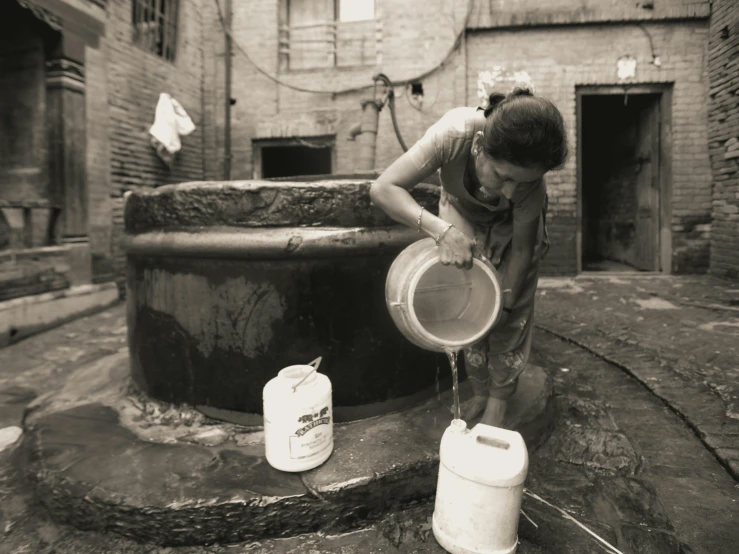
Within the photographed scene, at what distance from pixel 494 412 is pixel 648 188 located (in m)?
6.67

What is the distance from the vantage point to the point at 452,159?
5.28ft

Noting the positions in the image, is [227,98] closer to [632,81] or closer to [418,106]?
[418,106]

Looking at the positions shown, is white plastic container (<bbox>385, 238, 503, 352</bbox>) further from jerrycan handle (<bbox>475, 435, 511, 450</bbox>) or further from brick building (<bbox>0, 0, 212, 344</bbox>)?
brick building (<bbox>0, 0, 212, 344</bbox>)

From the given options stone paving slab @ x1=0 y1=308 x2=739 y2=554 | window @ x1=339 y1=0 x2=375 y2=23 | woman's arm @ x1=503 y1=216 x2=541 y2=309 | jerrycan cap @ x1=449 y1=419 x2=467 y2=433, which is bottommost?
stone paving slab @ x1=0 y1=308 x2=739 y2=554

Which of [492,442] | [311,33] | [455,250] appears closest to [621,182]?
[311,33]

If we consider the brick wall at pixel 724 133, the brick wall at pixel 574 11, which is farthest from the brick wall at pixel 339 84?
the brick wall at pixel 724 133

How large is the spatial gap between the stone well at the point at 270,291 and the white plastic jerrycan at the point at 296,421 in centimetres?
33

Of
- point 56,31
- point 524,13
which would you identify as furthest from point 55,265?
point 524,13

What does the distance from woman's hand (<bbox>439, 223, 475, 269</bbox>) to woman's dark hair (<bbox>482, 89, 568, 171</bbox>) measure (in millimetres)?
268

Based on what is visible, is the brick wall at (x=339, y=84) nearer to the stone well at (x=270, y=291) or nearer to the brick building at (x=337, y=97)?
the brick building at (x=337, y=97)

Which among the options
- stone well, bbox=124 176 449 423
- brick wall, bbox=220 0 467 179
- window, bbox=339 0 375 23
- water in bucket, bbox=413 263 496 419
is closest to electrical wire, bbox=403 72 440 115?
brick wall, bbox=220 0 467 179

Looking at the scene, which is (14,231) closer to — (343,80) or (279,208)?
(279,208)

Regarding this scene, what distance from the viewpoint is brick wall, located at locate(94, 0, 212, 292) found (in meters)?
5.51

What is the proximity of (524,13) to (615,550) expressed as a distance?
282 inches
